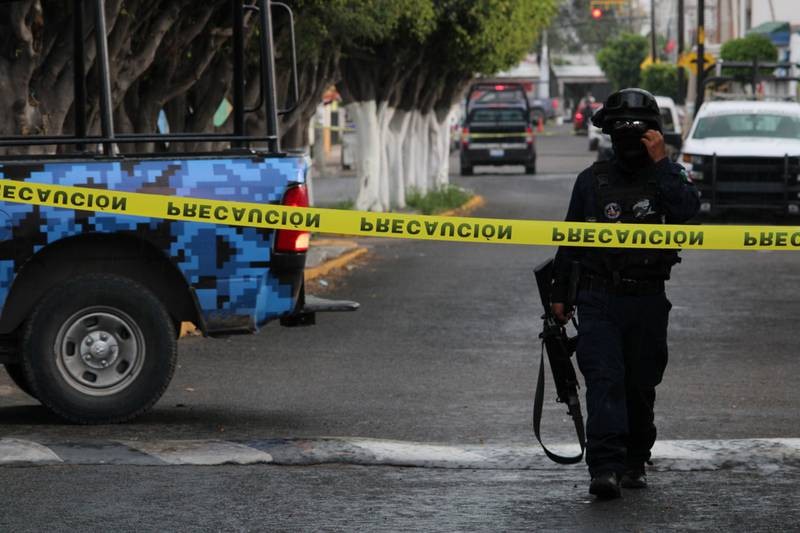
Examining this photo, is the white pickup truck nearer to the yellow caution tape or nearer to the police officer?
the yellow caution tape

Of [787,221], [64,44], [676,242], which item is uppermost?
[64,44]

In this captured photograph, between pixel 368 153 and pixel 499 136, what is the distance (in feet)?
65.2

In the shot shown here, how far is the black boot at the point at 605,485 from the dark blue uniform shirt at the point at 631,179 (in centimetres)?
80

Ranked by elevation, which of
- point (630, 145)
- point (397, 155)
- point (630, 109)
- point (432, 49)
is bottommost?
point (397, 155)

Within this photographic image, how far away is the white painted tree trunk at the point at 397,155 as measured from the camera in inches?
1258

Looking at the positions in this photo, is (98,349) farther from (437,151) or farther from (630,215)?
(437,151)

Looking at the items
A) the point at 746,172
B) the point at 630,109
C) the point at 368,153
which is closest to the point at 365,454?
the point at 630,109

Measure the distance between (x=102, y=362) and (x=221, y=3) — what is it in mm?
8929

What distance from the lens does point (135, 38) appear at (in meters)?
17.8

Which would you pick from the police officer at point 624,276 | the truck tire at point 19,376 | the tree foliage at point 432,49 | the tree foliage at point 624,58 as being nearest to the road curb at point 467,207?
the tree foliage at point 432,49

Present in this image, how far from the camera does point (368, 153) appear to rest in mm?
29531

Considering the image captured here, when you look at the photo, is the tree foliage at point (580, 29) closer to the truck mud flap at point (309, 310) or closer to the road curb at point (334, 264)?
the road curb at point (334, 264)

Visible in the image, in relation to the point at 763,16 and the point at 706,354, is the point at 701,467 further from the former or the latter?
the point at 763,16

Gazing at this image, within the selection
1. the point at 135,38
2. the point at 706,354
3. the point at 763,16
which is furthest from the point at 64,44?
the point at 763,16
